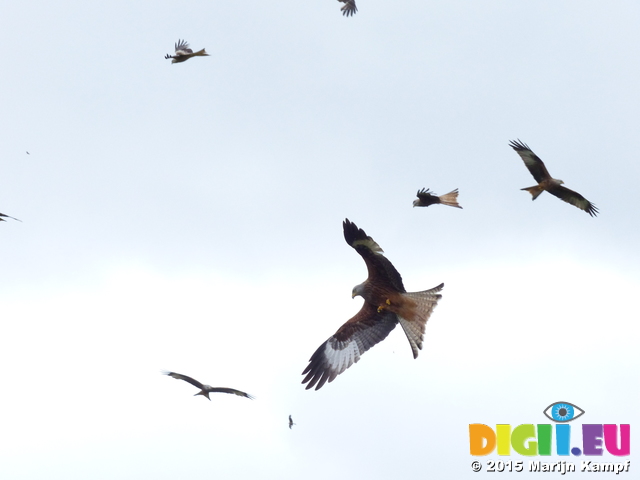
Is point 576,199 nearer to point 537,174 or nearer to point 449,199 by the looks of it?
point 537,174

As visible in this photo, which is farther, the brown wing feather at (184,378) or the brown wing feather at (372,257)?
the brown wing feather at (184,378)

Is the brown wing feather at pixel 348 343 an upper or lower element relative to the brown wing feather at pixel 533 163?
lower

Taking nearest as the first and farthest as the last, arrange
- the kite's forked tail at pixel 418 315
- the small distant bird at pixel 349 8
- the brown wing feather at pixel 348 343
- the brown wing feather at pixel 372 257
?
the brown wing feather at pixel 372 257 < the kite's forked tail at pixel 418 315 < the brown wing feather at pixel 348 343 < the small distant bird at pixel 349 8

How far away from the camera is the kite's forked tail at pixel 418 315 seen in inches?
717

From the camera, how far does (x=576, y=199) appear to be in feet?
65.8

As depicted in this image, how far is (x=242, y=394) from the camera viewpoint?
63.3 ft

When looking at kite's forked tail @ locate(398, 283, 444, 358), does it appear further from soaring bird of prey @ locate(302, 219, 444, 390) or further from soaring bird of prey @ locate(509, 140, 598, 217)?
soaring bird of prey @ locate(509, 140, 598, 217)

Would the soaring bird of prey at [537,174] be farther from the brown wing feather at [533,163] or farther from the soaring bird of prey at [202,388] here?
the soaring bird of prey at [202,388]

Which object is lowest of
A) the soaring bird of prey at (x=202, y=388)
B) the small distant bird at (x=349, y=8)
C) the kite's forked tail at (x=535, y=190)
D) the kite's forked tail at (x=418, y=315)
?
the soaring bird of prey at (x=202, y=388)

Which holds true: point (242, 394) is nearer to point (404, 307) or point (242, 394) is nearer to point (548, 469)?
point (404, 307)

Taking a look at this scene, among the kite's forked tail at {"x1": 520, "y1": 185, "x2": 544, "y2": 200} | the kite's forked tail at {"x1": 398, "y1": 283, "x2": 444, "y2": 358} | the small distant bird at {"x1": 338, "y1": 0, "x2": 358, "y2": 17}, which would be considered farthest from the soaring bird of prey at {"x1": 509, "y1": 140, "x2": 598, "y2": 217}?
the small distant bird at {"x1": 338, "y1": 0, "x2": 358, "y2": 17}

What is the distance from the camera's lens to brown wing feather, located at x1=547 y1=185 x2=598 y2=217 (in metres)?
19.8

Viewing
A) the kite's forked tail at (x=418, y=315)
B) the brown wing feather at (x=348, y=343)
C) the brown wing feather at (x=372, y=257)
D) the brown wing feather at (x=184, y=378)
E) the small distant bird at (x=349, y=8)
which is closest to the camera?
the brown wing feather at (x=372, y=257)

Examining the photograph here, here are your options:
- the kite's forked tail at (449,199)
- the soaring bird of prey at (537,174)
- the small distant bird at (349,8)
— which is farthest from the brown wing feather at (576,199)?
the small distant bird at (349,8)
